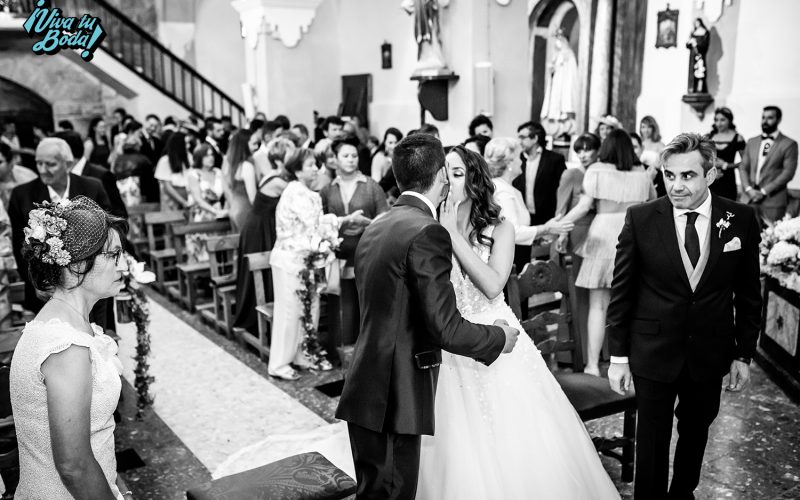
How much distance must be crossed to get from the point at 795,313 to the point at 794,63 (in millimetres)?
5249

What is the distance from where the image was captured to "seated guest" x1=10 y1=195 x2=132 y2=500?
1.88 meters

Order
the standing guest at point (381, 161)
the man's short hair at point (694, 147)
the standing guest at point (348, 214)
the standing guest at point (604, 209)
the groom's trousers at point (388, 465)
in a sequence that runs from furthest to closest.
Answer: the standing guest at point (381, 161), the standing guest at point (348, 214), the standing guest at point (604, 209), the man's short hair at point (694, 147), the groom's trousers at point (388, 465)

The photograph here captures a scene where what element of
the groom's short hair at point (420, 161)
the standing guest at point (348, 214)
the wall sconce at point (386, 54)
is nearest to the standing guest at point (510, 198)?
the standing guest at point (348, 214)

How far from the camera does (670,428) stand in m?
3.01

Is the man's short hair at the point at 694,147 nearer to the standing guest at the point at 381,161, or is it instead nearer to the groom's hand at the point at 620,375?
the groom's hand at the point at 620,375

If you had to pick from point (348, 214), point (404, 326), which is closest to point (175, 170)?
point (348, 214)

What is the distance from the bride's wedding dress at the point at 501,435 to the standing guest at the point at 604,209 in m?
1.98

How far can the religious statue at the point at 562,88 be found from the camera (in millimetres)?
13039

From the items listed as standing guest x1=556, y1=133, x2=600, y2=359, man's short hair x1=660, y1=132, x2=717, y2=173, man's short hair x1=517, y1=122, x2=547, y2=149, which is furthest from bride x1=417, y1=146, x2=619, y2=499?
man's short hair x1=517, y1=122, x2=547, y2=149

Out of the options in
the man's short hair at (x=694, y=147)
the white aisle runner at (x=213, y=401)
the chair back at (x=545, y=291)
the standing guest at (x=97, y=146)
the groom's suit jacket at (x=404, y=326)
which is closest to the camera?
the groom's suit jacket at (x=404, y=326)

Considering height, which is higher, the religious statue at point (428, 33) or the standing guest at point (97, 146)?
the religious statue at point (428, 33)

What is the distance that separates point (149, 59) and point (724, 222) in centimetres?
1544

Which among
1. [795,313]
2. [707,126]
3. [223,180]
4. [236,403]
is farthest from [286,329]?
[707,126]

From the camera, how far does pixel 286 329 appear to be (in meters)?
5.42
